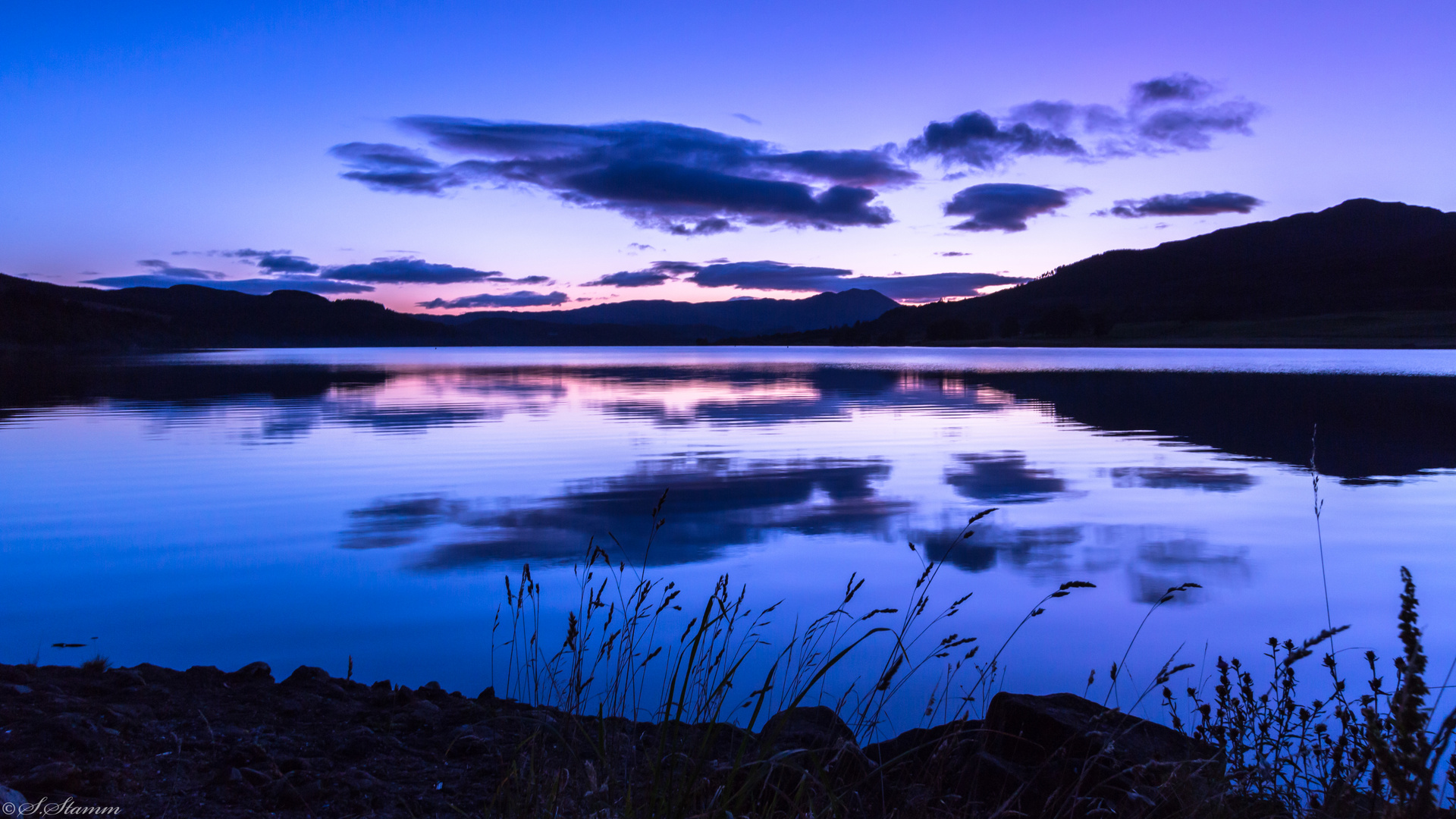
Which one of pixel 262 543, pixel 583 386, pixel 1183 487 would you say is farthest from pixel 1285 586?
pixel 583 386

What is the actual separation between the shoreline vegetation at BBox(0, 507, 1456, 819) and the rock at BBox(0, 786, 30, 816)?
128mm

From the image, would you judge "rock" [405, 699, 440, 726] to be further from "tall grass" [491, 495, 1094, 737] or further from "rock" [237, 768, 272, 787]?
"rock" [237, 768, 272, 787]

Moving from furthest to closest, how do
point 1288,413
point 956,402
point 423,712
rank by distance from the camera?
point 956,402
point 1288,413
point 423,712

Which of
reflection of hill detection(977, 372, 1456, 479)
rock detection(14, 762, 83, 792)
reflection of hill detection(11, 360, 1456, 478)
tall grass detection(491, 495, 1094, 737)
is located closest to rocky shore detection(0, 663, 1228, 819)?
rock detection(14, 762, 83, 792)

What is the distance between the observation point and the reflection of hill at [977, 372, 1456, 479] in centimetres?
1404

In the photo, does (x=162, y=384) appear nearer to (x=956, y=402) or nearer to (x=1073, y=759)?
(x=956, y=402)

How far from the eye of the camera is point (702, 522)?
29.9ft

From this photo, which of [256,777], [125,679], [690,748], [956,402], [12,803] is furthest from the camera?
[956,402]

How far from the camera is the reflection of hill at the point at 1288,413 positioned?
1404cm

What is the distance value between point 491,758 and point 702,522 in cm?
572

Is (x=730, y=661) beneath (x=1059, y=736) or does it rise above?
beneath

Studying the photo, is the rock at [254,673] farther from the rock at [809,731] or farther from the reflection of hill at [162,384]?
the reflection of hill at [162,384]

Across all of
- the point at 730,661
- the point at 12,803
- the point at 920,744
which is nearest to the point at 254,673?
the point at 12,803

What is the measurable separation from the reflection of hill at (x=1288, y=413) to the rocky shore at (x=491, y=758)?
1137 centimetres
